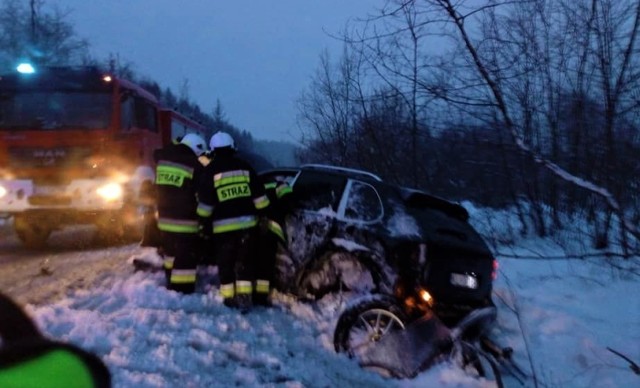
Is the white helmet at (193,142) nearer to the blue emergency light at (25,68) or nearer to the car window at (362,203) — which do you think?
the car window at (362,203)

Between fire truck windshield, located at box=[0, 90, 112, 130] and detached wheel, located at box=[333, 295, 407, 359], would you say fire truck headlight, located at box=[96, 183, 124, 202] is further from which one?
detached wheel, located at box=[333, 295, 407, 359]

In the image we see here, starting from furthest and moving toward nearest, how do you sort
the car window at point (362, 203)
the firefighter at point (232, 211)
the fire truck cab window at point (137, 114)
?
1. the fire truck cab window at point (137, 114)
2. the firefighter at point (232, 211)
3. the car window at point (362, 203)

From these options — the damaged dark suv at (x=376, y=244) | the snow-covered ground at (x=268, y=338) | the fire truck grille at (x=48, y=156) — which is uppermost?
the fire truck grille at (x=48, y=156)

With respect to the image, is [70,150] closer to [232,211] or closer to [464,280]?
[232,211]

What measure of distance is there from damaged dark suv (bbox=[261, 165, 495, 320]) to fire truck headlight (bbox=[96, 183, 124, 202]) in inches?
A: 179

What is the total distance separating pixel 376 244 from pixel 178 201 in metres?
2.41

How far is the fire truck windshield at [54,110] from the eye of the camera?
1043 cm

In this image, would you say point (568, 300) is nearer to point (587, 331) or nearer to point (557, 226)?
point (587, 331)

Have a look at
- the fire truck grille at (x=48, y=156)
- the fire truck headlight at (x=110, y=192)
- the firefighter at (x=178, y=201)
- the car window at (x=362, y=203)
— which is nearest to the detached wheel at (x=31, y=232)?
the fire truck grille at (x=48, y=156)

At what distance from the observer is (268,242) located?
6680 millimetres

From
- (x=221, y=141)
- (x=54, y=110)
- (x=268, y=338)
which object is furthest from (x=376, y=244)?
(x=54, y=110)

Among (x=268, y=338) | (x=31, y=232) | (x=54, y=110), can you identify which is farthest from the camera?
(x=31, y=232)

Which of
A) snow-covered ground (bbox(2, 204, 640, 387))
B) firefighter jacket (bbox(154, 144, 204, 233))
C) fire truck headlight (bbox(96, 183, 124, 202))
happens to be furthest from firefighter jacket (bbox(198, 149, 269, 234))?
fire truck headlight (bbox(96, 183, 124, 202))

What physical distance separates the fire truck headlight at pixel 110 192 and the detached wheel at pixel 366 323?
6.10 metres
